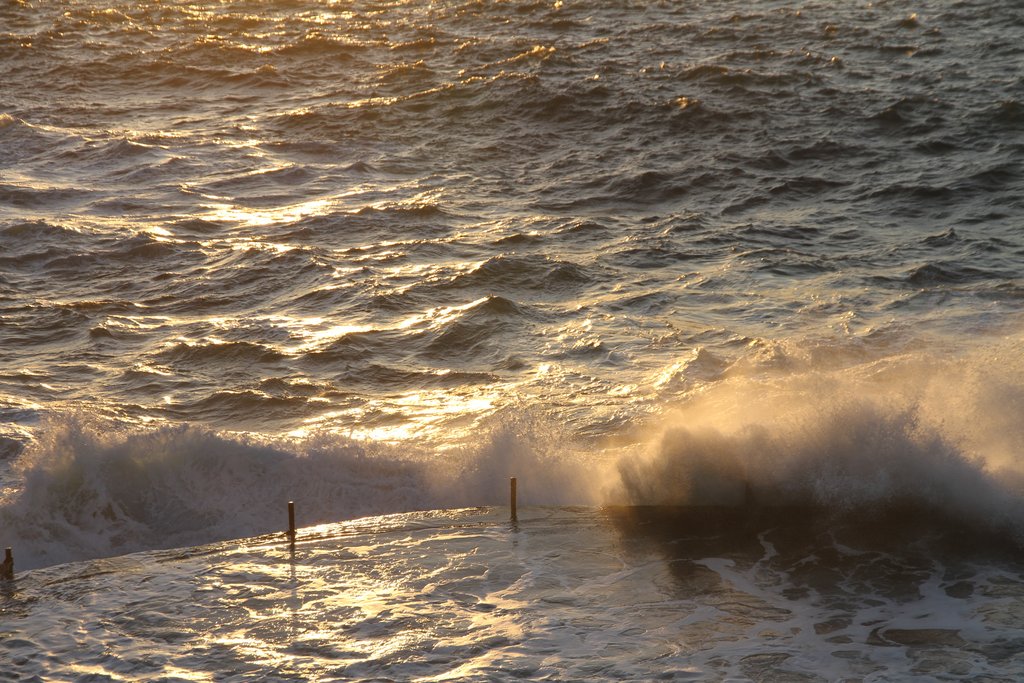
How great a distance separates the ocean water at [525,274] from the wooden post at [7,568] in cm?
61

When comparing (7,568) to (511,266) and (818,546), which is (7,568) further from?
(511,266)

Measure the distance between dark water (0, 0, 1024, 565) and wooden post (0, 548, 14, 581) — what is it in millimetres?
972

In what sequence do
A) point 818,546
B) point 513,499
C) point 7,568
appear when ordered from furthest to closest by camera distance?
point 513,499
point 818,546
point 7,568

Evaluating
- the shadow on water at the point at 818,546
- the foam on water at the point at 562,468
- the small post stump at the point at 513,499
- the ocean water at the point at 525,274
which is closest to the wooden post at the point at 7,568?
Answer: the ocean water at the point at 525,274

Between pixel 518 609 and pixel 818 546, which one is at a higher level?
pixel 818 546

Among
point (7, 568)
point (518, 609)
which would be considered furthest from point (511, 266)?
point (7, 568)

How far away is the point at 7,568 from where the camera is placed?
32.9 ft

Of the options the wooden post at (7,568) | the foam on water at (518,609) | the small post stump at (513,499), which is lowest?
the foam on water at (518,609)

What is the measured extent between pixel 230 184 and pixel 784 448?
49.6ft

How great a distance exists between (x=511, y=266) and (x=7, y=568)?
33.8 ft

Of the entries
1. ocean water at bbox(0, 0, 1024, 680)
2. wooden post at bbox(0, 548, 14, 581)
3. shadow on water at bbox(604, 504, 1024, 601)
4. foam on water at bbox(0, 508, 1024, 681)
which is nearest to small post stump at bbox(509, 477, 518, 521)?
foam on water at bbox(0, 508, 1024, 681)

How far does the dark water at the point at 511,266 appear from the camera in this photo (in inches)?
474

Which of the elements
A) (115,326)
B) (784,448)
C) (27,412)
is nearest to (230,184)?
(115,326)

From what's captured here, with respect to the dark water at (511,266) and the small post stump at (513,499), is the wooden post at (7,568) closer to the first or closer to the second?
the dark water at (511,266)
